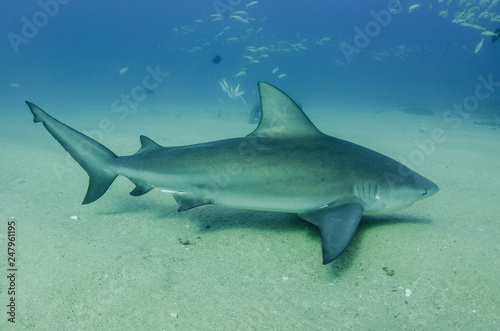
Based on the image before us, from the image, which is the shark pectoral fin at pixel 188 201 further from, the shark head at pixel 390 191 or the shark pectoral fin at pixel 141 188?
the shark head at pixel 390 191

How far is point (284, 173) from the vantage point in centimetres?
345

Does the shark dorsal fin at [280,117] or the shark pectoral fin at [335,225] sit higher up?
the shark dorsal fin at [280,117]

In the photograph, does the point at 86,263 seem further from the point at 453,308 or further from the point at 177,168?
the point at 453,308

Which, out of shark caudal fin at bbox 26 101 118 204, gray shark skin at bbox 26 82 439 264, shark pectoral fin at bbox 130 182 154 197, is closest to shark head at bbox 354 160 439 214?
gray shark skin at bbox 26 82 439 264

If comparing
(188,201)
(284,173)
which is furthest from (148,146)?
(284,173)

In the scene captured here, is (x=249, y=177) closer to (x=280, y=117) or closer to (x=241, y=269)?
(x=280, y=117)

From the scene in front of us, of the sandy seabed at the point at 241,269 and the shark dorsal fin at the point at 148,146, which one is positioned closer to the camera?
the sandy seabed at the point at 241,269

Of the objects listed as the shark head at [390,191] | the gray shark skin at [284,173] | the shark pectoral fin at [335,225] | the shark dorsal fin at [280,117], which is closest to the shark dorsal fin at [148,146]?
the gray shark skin at [284,173]

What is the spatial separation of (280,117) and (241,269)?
1.87 m

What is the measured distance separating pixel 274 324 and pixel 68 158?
728cm

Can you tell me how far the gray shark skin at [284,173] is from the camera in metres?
3.40

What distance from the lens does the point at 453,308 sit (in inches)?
96.0

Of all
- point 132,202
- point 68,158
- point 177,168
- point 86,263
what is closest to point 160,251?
point 86,263

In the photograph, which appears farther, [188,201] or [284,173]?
[188,201]
